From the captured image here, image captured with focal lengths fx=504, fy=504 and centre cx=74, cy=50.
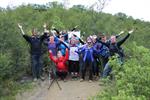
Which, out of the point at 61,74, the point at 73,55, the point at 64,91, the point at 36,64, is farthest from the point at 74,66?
the point at 64,91

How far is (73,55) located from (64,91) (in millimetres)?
2001

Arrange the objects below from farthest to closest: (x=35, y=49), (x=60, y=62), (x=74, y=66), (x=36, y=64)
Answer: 1. (x=74, y=66)
2. (x=60, y=62)
3. (x=36, y=64)
4. (x=35, y=49)

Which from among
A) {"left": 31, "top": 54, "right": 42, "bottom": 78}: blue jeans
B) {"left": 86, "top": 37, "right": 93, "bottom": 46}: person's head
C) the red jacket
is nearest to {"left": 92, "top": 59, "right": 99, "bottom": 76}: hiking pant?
{"left": 86, "top": 37, "right": 93, "bottom": 46}: person's head

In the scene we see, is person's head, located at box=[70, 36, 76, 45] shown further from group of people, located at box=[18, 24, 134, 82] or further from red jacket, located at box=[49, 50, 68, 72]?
red jacket, located at box=[49, 50, 68, 72]

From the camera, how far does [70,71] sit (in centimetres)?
1978

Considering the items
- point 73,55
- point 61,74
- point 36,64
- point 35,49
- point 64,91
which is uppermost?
point 35,49

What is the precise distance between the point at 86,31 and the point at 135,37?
3.03 meters

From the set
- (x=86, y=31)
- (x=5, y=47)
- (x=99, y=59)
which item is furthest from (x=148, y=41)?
(x=5, y=47)

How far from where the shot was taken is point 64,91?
17953mm

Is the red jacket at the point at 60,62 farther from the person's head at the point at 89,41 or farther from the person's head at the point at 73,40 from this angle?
the person's head at the point at 89,41

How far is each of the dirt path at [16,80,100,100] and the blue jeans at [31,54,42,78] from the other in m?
0.41

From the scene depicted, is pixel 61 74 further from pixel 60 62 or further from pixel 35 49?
pixel 35 49

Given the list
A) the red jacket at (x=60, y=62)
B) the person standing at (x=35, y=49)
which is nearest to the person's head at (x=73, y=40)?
the red jacket at (x=60, y=62)

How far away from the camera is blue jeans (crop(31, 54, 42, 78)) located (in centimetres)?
1891
